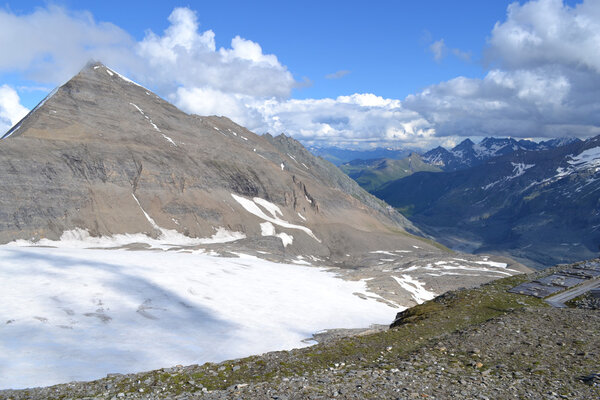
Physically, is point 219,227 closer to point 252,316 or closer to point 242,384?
point 252,316

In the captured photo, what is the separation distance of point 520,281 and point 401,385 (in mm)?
26474

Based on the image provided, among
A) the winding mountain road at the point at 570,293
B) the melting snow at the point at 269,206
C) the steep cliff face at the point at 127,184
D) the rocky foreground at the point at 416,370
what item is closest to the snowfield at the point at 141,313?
the rocky foreground at the point at 416,370

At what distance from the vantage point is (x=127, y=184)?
151 m

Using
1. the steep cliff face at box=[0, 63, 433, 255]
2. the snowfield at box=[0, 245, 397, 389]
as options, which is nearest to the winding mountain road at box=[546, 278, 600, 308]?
the snowfield at box=[0, 245, 397, 389]

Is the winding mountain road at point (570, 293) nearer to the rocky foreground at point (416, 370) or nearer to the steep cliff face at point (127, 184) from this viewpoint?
the rocky foreground at point (416, 370)

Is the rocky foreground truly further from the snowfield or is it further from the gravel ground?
the snowfield

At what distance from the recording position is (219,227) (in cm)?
16188

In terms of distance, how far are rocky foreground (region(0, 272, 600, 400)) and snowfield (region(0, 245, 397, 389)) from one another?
17.2 metres

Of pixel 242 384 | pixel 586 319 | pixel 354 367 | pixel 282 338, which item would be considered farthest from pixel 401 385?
pixel 282 338

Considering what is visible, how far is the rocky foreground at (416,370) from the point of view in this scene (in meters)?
14.0

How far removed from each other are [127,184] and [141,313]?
114 metres

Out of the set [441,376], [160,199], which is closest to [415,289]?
[441,376]

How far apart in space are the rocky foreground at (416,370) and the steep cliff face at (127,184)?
124863 millimetres

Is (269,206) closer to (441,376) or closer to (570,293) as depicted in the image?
(570,293)
